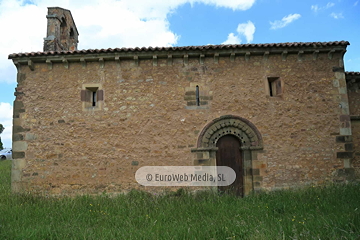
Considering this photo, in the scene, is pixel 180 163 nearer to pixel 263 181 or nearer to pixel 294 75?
pixel 263 181

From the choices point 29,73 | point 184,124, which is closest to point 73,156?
point 29,73

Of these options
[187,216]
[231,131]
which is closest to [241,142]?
[231,131]

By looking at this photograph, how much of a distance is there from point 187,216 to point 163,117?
10.7 ft

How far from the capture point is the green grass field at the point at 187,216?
442cm

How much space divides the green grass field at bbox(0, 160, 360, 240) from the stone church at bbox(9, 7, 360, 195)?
2.50 ft

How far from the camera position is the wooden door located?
300 inches

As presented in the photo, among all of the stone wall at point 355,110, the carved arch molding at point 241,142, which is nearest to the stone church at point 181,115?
the carved arch molding at point 241,142

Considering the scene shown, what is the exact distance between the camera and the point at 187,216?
18.2 feet

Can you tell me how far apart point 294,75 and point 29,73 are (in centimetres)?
858

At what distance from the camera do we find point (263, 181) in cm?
755

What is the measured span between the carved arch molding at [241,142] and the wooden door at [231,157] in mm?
134

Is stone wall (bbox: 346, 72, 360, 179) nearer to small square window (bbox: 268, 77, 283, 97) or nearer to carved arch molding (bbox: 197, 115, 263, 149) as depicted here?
small square window (bbox: 268, 77, 283, 97)

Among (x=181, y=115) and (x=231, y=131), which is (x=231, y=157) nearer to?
(x=231, y=131)

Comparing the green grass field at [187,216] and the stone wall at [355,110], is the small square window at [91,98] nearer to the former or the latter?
the green grass field at [187,216]
